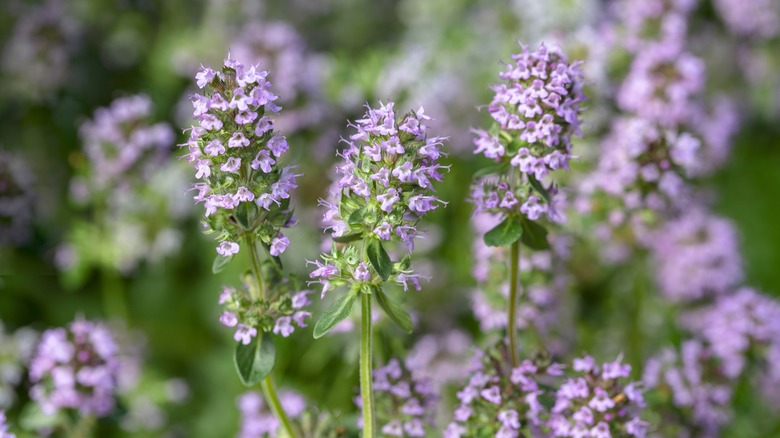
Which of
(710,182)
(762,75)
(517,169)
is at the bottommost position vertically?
(517,169)

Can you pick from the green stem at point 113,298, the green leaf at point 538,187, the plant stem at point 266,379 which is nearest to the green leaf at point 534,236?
the green leaf at point 538,187

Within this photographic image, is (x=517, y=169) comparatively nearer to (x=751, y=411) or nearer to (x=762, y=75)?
(x=751, y=411)

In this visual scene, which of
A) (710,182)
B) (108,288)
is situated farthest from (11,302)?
(710,182)

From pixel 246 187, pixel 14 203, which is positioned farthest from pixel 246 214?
pixel 14 203

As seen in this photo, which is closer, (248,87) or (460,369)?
(248,87)

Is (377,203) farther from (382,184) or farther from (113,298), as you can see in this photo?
(113,298)

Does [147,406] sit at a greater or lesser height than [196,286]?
lesser
